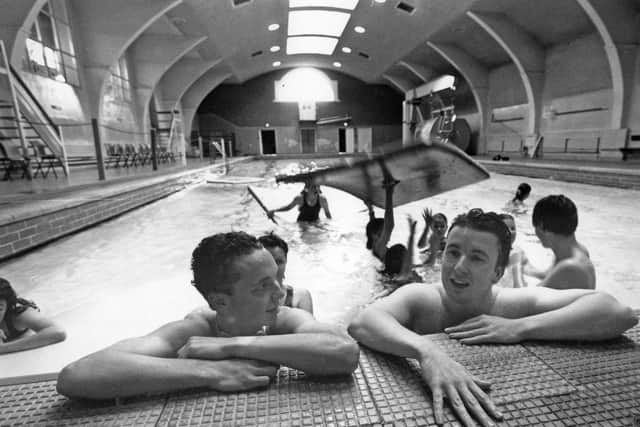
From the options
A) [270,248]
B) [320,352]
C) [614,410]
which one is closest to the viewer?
[614,410]

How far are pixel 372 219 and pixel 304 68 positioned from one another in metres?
22.6

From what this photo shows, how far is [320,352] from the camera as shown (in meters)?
1.08

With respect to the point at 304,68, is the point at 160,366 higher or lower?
lower

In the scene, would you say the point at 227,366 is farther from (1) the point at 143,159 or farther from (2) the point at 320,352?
(1) the point at 143,159

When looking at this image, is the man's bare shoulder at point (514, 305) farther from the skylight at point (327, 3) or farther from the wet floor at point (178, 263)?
the skylight at point (327, 3)

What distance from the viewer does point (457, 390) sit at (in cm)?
101

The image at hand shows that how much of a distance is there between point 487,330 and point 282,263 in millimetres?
926

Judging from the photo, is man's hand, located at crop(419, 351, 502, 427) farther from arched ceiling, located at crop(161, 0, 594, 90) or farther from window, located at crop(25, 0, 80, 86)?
arched ceiling, located at crop(161, 0, 594, 90)

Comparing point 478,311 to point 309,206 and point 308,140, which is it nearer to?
point 309,206

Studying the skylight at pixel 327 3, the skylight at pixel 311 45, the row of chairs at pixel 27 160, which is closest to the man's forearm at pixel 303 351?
the row of chairs at pixel 27 160

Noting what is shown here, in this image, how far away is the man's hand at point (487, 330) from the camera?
50.7 inches

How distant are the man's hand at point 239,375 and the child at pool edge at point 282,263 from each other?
1.74ft

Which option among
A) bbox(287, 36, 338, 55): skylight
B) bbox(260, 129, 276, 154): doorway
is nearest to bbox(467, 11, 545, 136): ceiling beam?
bbox(287, 36, 338, 55): skylight

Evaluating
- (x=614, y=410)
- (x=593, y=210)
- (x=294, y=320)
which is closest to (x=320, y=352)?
(x=294, y=320)
